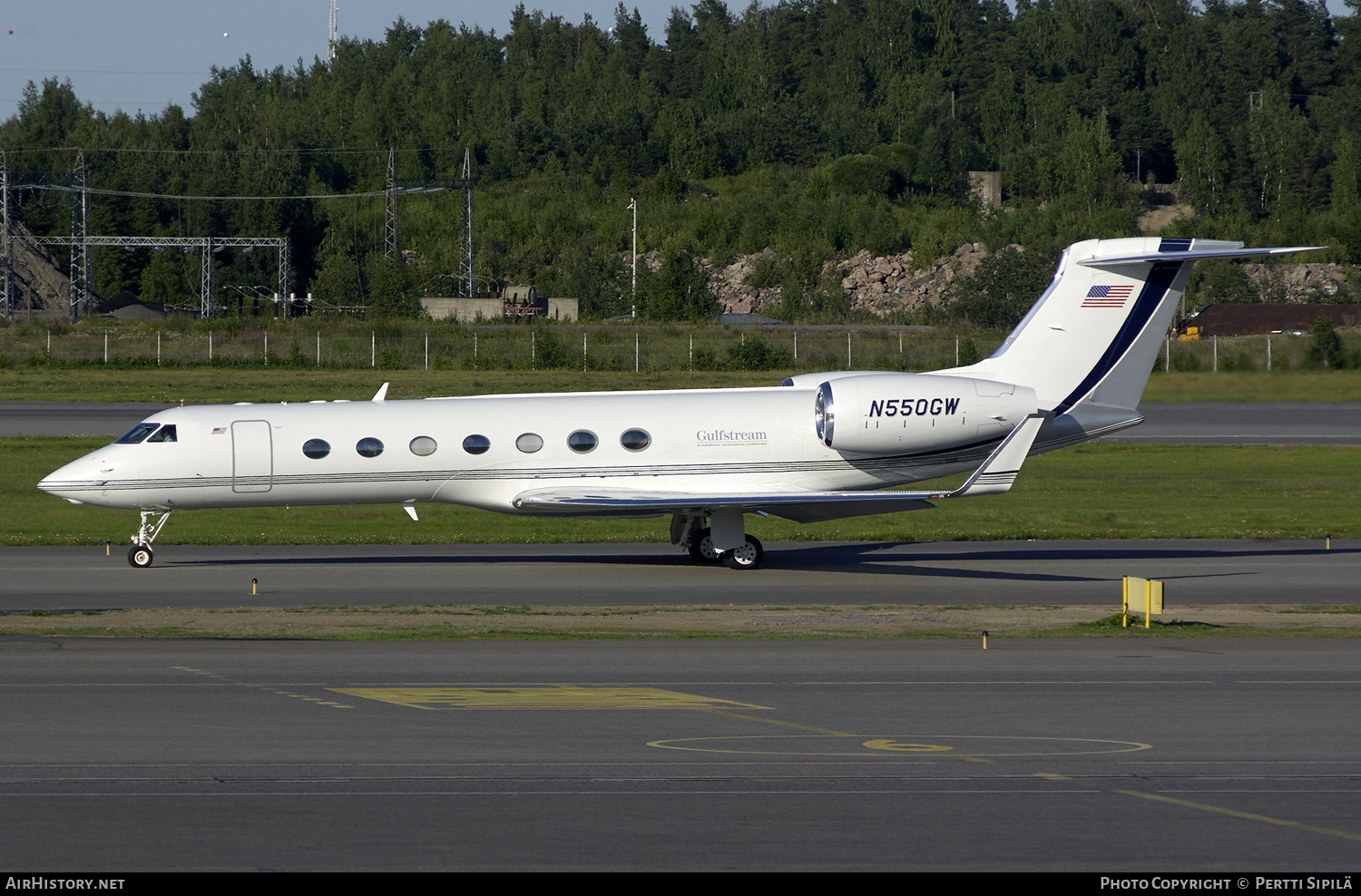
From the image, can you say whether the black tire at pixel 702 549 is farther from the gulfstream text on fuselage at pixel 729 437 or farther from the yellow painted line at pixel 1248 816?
the yellow painted line at pixel 1248 816

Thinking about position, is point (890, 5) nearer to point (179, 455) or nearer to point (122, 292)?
point (122, 292)

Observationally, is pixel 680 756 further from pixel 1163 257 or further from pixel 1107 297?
pixel 1163 257

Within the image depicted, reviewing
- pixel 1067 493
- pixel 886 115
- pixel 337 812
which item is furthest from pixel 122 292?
pixel 337 812

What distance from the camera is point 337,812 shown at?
9750mm

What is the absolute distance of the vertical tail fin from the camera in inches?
942

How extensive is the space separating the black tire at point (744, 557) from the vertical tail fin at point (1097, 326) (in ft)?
17.3

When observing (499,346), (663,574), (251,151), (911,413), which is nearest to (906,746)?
(663,574)

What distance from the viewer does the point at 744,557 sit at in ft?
78.9

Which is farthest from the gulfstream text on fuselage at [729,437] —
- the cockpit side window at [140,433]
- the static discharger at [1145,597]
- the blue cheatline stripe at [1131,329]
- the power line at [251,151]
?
the power line at [251,151]

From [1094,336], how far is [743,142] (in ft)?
389

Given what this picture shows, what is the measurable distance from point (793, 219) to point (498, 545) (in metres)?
94.2

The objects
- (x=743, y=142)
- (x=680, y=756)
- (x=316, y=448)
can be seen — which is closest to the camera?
(x=680, y=756)

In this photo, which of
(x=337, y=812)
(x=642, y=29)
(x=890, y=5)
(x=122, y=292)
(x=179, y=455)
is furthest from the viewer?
(x=642, y=29)

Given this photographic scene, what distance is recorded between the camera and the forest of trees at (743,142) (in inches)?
4528
